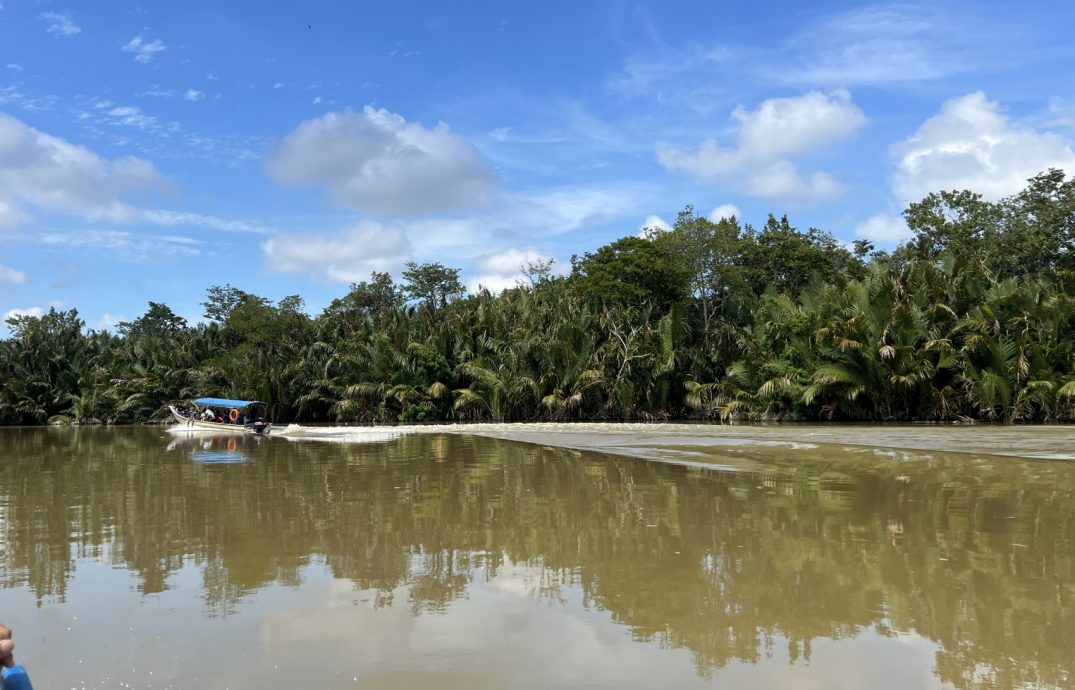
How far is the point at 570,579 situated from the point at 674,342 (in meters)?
26.9

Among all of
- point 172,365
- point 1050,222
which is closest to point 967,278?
point 1050,222

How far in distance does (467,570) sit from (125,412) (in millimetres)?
42169

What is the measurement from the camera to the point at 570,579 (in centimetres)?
659

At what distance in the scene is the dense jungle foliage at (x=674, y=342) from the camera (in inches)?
1011

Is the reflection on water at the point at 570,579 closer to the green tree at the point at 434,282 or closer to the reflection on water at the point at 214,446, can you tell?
the reflection on water at the point at 214,446

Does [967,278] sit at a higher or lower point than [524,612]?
higher

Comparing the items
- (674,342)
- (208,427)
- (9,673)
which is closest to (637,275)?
(674,342)

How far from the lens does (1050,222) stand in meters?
31.3

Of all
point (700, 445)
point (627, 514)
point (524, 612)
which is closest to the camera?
point (524, 612)

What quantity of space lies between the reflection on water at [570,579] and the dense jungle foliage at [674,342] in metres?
14.2

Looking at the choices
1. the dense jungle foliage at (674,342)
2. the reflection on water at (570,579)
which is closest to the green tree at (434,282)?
the dense jungle foliage at (674,342)

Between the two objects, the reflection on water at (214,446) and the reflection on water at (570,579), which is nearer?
the reflection on water at (570,579)

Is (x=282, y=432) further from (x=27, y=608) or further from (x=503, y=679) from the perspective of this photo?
(x=503, y=679)

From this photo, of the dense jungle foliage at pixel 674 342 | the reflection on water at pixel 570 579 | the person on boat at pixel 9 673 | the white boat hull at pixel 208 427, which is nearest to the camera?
the person on boat at pixel 9 673
